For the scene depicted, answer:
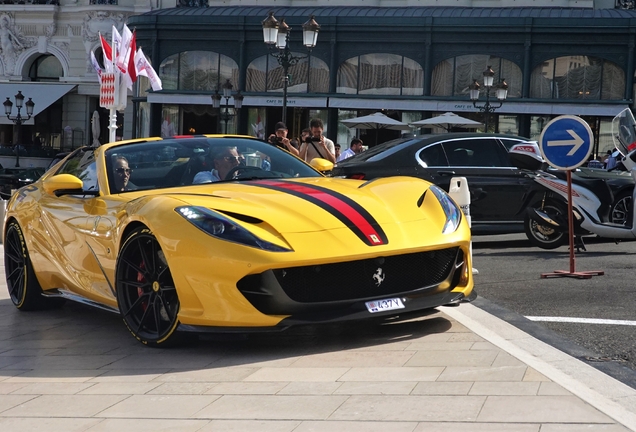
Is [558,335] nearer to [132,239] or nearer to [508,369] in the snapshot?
[508,369]

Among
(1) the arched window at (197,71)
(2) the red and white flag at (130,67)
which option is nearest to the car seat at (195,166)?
(2) the red and white flag at (130,67)

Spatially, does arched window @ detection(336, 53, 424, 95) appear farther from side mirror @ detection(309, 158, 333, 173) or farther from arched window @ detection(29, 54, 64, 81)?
side mirror @ detection(309, 158, 333, 173)

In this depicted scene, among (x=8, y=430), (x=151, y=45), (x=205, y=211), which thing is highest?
(x=151, y=45)

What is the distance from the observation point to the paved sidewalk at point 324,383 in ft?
13.3

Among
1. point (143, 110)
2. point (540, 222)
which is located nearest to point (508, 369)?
point (540, 222)

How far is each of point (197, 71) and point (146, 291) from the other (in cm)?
4152

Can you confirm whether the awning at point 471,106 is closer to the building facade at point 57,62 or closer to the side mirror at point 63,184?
the building facade at point 57,62

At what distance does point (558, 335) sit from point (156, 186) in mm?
2687

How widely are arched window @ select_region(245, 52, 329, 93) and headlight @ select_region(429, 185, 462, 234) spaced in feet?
127

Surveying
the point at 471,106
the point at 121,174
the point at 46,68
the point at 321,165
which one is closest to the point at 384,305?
the point at 321,165

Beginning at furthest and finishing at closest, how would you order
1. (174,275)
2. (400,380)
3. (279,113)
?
(279,113) → (174,275) → (400,380)

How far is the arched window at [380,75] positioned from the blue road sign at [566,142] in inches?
1356

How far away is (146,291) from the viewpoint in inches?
238

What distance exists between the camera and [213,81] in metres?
46.5
